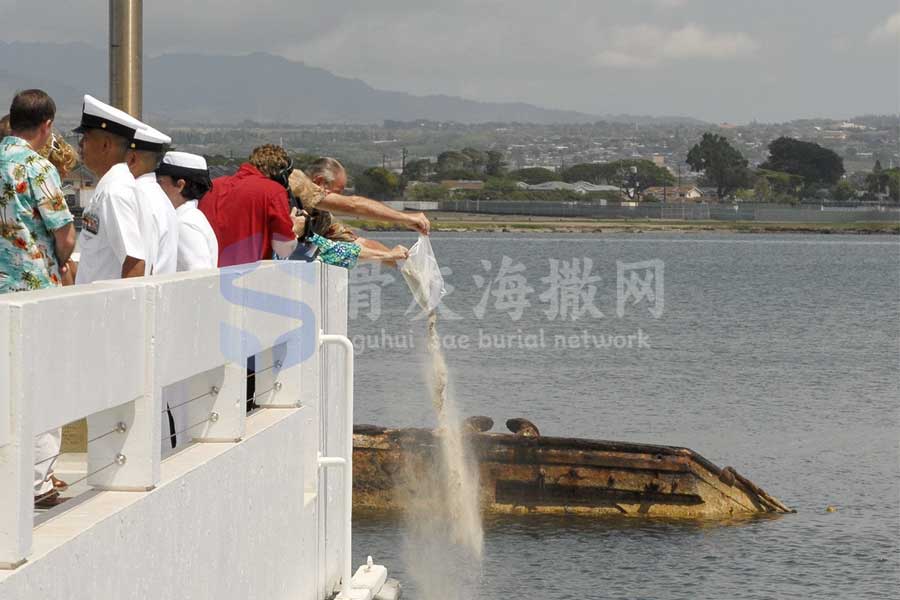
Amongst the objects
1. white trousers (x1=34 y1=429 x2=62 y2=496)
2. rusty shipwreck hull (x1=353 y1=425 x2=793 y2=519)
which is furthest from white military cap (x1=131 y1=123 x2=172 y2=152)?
rusty shipwreck hull (x1=353 y1=425 x2=793 y2=519)

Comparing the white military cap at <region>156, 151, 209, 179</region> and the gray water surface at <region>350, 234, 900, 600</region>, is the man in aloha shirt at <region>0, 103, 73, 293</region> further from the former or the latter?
the gray water surface at <region>350, 234, 900, 600</region>

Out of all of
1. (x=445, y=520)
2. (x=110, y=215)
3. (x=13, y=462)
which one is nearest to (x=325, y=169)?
(x=110, y=215)

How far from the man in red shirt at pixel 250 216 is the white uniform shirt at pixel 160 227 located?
60.6 inches

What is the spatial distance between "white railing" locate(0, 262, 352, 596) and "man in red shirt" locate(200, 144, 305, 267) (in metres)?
0.31

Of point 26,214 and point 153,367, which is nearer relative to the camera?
point 153,367

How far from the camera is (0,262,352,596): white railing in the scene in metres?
4.16

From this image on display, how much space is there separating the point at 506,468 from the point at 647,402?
57.8 feet

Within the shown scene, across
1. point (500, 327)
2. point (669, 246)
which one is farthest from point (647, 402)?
point (669, 246)

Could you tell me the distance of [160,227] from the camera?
23.3 ft

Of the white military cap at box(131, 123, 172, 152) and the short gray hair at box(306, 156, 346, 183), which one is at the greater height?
the white military cap at box(131, 123, 172, 152)

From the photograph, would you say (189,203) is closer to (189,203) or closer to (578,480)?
(189,203)

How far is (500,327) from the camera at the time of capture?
63812 millimetres

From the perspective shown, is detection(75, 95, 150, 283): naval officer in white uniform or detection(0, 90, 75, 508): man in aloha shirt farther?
detection(0, 90, 75, 508): man in aloha shirt

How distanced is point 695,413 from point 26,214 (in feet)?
103
